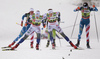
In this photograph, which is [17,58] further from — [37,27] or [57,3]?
[57,3]

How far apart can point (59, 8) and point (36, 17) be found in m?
11.9

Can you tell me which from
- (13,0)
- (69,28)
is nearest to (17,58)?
(69,28)

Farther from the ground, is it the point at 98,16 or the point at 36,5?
the point at 36,5

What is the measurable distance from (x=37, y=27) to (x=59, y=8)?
39.0 feet

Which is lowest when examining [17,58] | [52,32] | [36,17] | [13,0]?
[17,58]

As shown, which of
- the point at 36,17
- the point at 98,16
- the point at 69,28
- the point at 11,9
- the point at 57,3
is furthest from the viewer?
the point at 57,3

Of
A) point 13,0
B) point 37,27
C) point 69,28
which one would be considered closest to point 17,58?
point 37,27

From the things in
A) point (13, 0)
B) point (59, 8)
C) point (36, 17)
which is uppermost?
point (13, 0)

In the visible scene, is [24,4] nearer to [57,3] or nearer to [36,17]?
[57,3]

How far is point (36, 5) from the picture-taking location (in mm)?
17828

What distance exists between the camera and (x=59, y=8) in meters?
17.2

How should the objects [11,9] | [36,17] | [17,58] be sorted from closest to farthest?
[17,58], [36,17], [11,9]

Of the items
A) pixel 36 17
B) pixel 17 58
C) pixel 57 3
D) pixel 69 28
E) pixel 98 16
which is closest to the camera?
pixel 17 58

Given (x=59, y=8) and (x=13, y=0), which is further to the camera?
(x=13, y=0)
